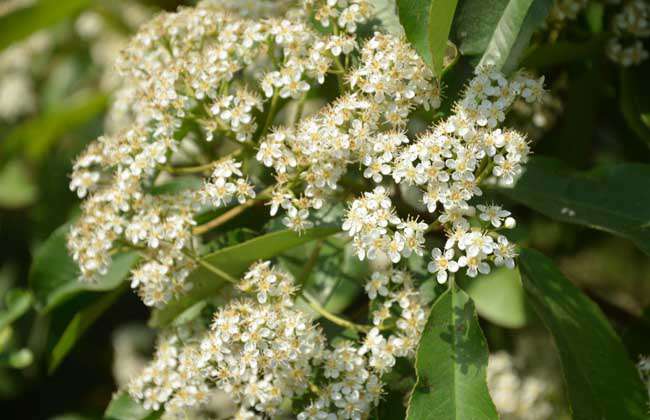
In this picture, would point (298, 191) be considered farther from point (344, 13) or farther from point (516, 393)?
point (516, 393)

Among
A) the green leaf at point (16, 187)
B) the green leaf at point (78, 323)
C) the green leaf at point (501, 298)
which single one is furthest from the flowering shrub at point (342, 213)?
the green leaf at point (16, 187)

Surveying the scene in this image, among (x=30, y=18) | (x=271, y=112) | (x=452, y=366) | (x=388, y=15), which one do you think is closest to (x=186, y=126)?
(x=271, y=112)

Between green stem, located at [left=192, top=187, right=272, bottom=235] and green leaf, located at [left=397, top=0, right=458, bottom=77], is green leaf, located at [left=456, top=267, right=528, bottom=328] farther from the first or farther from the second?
green leaf, located at [left=397, top=0, right=458, bottom=77]

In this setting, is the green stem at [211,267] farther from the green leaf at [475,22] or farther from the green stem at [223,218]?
the green leaf at [475,22]

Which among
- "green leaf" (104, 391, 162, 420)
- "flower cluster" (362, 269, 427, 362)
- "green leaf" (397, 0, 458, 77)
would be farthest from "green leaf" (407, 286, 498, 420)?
"green leaf" (104, 391, 162, 420)

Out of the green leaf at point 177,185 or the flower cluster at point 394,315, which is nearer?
the flower cluster at point 394,315

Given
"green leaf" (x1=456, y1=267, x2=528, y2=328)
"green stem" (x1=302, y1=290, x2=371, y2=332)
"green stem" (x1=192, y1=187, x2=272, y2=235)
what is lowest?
"green leaf" (x1=456, y1=267, x2=528, y2=328)

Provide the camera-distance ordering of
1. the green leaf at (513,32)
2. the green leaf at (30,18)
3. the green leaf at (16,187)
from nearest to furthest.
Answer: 1. the green leaf at (513,32)
2. the green leaf at (30,18)
3. the green leaf at (16,187)
